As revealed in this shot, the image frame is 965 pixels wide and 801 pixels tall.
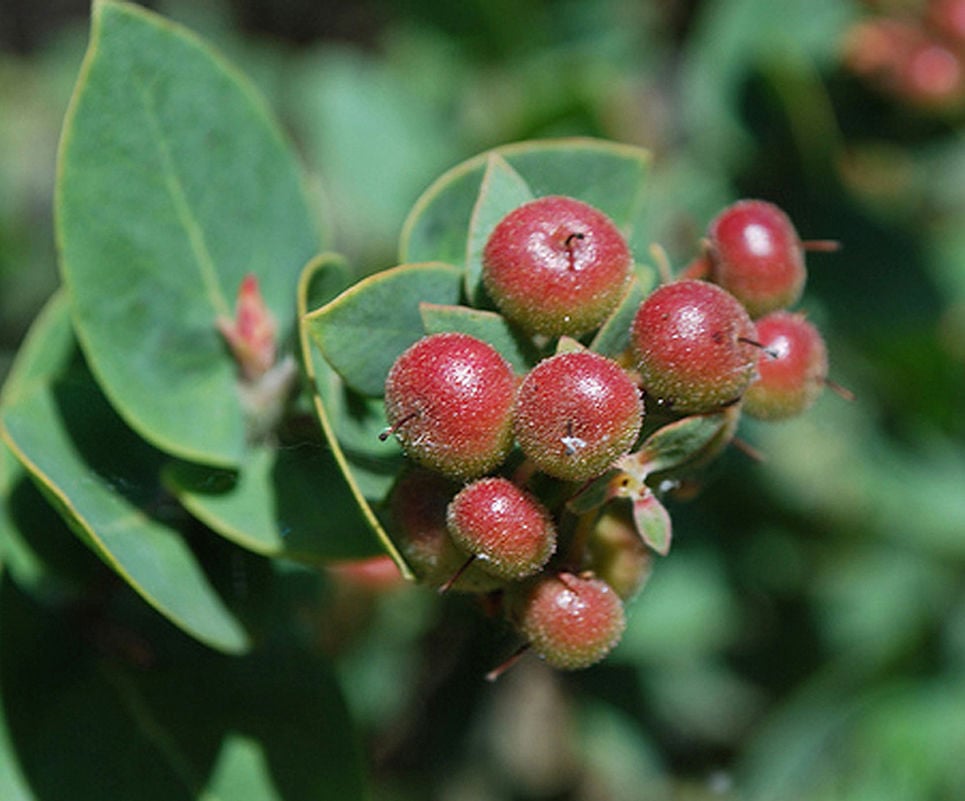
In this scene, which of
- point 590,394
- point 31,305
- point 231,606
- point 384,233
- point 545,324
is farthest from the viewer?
point 31,305

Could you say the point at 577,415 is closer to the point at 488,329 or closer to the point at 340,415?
the point at 488,329

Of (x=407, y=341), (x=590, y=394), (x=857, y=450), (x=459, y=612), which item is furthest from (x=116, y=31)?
(x=857, y=450)

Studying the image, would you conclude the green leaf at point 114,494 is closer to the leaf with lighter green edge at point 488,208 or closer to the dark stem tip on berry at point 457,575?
the dark stem tip on berry at point 457,575

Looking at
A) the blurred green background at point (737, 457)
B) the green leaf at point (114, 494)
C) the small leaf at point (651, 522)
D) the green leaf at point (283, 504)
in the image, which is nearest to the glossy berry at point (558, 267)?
the small leaf at point (651, 522)

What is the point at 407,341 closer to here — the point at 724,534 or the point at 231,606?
the point at 231,606

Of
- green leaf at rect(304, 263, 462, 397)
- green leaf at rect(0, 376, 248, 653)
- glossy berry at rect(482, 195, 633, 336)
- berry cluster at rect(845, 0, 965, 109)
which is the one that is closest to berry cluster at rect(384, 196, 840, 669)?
glossy berry at rect(482, 195, 633, 336)

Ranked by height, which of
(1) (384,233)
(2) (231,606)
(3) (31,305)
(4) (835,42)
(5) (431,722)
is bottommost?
(5) (431,722)

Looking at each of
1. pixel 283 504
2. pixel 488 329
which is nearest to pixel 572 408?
pixel 488 329
